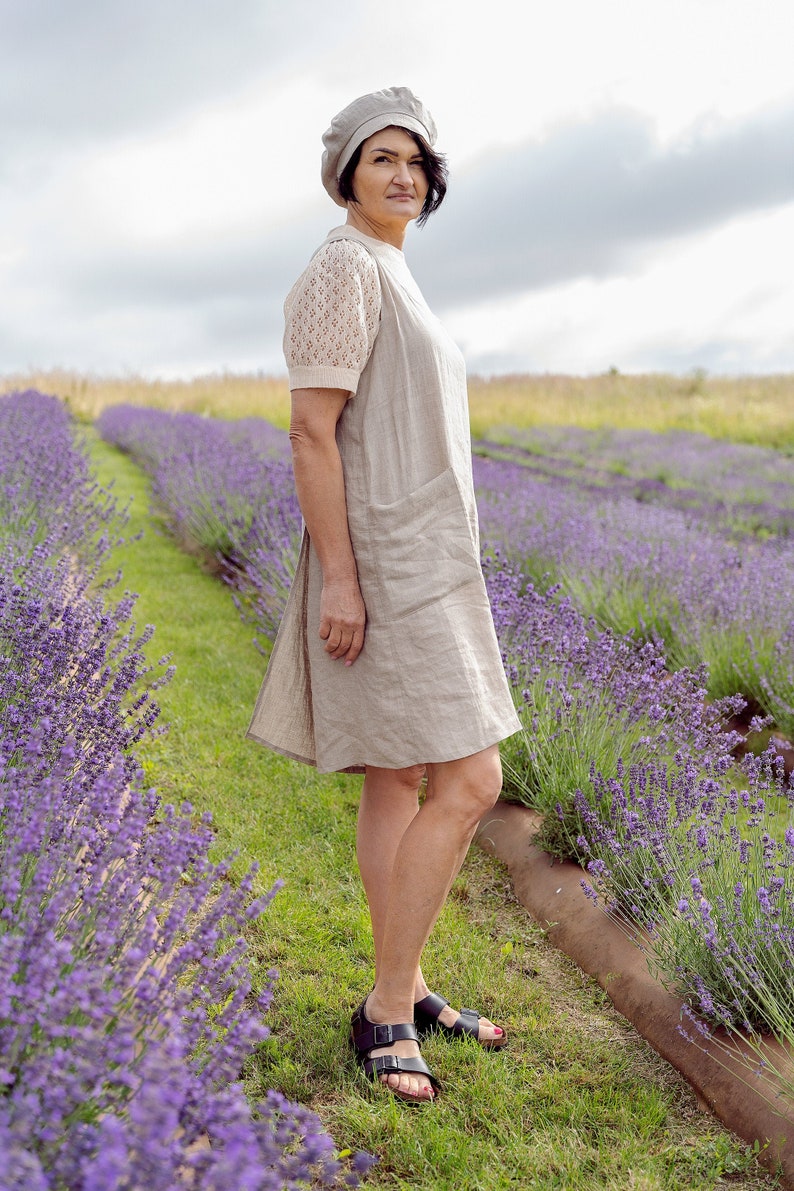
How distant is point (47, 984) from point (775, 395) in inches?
1059

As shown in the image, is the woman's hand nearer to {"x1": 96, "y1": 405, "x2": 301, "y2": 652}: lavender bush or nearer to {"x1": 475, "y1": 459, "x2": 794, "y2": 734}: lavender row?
{"x1": 96, "y1": 405, "x2": 301, "y2": 652}: lavender bush

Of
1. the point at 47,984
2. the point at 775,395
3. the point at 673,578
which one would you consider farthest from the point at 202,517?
the point at 775,395

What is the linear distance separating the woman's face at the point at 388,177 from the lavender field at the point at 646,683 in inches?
60.5

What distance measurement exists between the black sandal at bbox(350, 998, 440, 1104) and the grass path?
0.10 ft

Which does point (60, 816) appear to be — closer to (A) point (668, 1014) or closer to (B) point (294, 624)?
(B) point (294, 624)

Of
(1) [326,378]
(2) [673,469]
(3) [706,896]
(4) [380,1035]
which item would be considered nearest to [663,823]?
(3) [706,896]

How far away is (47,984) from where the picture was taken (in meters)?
1.17

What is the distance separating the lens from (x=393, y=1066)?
2016 mm

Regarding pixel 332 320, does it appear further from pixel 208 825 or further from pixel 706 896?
pixel 208 825

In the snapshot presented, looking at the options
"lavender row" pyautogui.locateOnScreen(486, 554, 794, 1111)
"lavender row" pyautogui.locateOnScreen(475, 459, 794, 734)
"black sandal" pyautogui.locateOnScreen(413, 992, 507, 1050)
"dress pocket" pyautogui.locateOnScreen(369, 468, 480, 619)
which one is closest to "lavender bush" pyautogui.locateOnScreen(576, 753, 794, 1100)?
"lavender row" pyautogui.locateOnScreen(486, 554, 794, 1111)

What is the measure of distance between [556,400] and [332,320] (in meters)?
22.9

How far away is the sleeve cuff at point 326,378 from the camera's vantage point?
6.14 feet

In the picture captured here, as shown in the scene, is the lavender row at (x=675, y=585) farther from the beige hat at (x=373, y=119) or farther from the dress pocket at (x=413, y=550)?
the beige hat at (x=373, y=119)

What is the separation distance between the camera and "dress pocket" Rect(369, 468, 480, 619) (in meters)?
1.91
